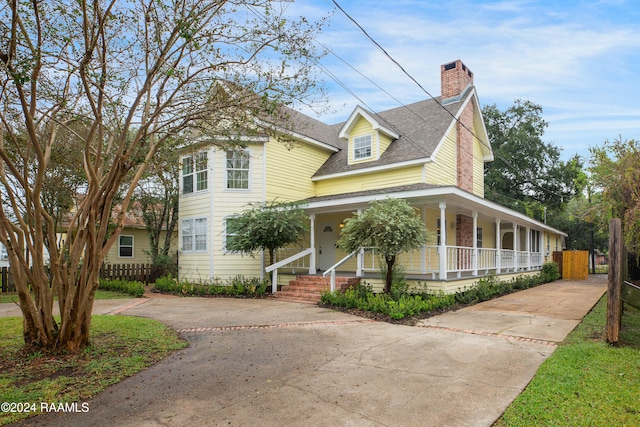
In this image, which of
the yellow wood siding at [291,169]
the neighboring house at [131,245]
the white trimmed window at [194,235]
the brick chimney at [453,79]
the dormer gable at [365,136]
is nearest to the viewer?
the white trimmed window at [194,235]

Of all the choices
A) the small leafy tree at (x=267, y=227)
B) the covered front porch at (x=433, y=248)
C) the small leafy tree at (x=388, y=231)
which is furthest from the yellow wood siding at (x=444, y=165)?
the small leafy tree at (x=267, y=227)

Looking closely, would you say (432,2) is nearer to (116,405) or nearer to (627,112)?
(116,405)

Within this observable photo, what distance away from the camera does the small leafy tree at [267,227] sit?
42.1ft

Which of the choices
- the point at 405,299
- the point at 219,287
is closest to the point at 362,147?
the point at 219,287

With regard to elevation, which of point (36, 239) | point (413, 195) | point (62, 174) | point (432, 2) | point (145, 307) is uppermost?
point (432, 2)

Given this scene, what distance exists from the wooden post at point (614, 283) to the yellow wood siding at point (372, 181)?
828 centimetres

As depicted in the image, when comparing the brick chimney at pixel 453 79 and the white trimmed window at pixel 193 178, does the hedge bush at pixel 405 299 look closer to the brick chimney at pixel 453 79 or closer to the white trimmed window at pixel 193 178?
the white trimmed window at pixel 193 178

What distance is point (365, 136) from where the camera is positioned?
16672 millimetres

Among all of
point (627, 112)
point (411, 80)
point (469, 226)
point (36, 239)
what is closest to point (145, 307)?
point (36, 239)

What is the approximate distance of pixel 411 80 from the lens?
1136cm

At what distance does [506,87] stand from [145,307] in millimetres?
13574

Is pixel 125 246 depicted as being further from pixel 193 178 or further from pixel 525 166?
pixel 525 166

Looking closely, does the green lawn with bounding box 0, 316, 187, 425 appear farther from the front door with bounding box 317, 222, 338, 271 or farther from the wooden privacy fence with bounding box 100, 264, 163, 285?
the wooden privacy fence with bounding box 100, 264, 163, 285

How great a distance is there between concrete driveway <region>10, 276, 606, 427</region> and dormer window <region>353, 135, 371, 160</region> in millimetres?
8912
